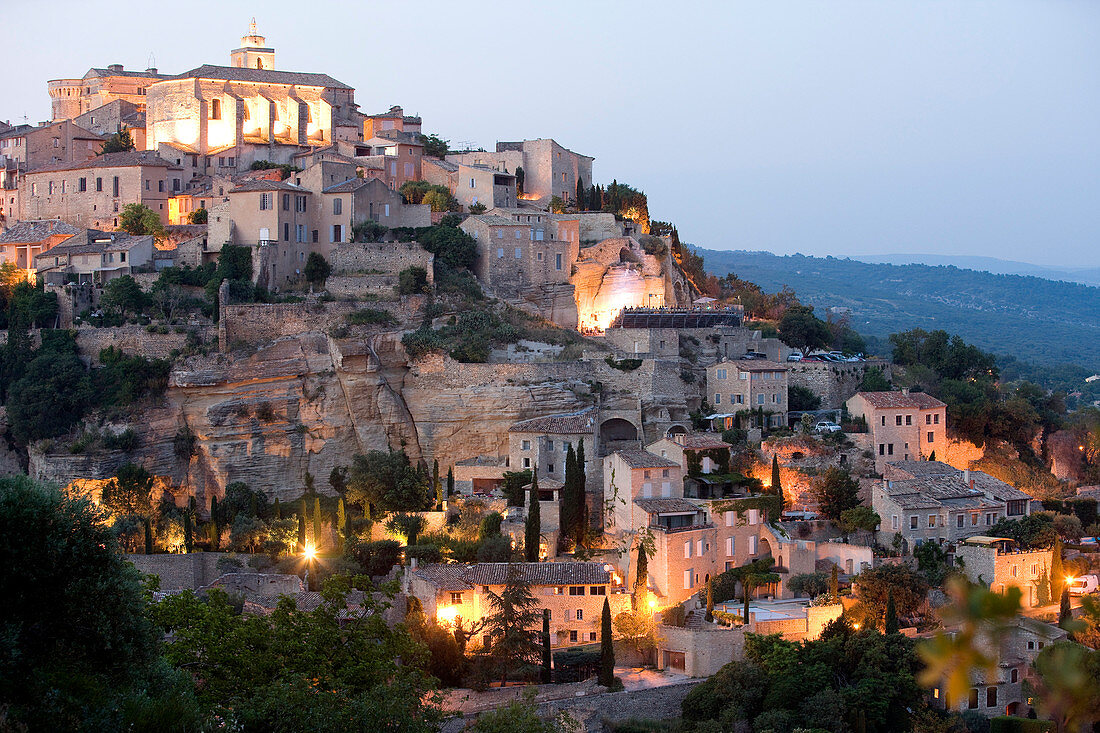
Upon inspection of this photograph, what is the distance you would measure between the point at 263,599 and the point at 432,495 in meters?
7.37

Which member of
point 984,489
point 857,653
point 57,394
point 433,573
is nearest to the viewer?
point 857,653

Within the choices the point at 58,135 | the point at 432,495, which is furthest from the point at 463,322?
the point at 58,135

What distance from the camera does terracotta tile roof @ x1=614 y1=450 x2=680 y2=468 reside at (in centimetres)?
3381

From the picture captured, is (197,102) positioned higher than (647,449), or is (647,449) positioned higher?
(197,102)

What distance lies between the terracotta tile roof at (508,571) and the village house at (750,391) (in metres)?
9.96

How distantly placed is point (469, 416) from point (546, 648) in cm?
1196

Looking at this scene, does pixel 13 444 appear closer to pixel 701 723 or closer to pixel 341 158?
pixel 341 158

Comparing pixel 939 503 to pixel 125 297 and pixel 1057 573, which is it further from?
pixel 125 297

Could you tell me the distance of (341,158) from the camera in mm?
Result: 46562

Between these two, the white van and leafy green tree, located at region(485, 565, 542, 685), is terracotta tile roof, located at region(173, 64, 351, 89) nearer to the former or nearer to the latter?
leafy green tree, located at region(485, 565, 542, 685)

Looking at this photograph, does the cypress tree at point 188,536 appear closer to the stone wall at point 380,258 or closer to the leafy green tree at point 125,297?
the leafy green tree at point 125,297

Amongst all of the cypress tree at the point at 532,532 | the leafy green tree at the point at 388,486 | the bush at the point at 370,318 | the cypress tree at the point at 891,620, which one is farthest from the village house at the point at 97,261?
the cypress tree at the point at 891,620

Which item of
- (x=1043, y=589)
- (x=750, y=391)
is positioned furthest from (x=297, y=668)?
(x=750, y=391)

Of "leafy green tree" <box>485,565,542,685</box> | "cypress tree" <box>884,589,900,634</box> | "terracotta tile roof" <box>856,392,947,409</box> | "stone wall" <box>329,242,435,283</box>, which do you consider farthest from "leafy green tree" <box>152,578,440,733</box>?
"stone wall" <box>329,242,435,283</box>
